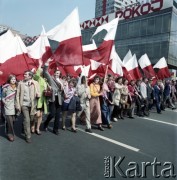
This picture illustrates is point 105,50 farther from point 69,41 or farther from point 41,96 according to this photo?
point 41,96

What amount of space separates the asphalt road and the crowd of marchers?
38 centimetres

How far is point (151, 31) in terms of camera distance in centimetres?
4172

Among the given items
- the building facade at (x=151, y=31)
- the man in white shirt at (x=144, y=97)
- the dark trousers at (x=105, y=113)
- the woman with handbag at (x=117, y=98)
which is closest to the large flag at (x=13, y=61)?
the dark trousers at (x=105, y=113)

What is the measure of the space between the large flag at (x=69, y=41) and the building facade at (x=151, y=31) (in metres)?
31.6

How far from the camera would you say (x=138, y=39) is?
43.2 meters

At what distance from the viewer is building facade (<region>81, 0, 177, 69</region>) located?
39250 millimetres

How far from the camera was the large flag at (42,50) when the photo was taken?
7.75 m

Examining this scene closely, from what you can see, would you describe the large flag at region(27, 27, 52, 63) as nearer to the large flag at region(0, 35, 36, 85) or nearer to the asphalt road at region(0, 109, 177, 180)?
the large flag at region(0, 35, 36, 85)

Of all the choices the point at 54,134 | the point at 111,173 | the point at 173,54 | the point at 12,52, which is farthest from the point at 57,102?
the point at 173,54

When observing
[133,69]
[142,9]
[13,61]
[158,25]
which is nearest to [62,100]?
[13,61]

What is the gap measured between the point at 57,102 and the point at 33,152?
1.90m

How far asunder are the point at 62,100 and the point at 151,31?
36847mm

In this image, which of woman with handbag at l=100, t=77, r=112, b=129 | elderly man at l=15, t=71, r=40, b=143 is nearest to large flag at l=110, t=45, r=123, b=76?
woman with handbag at l=100, t=77, r=112, b=129

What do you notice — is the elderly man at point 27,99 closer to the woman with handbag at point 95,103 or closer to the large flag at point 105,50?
the woman with handbag at point 95,103
